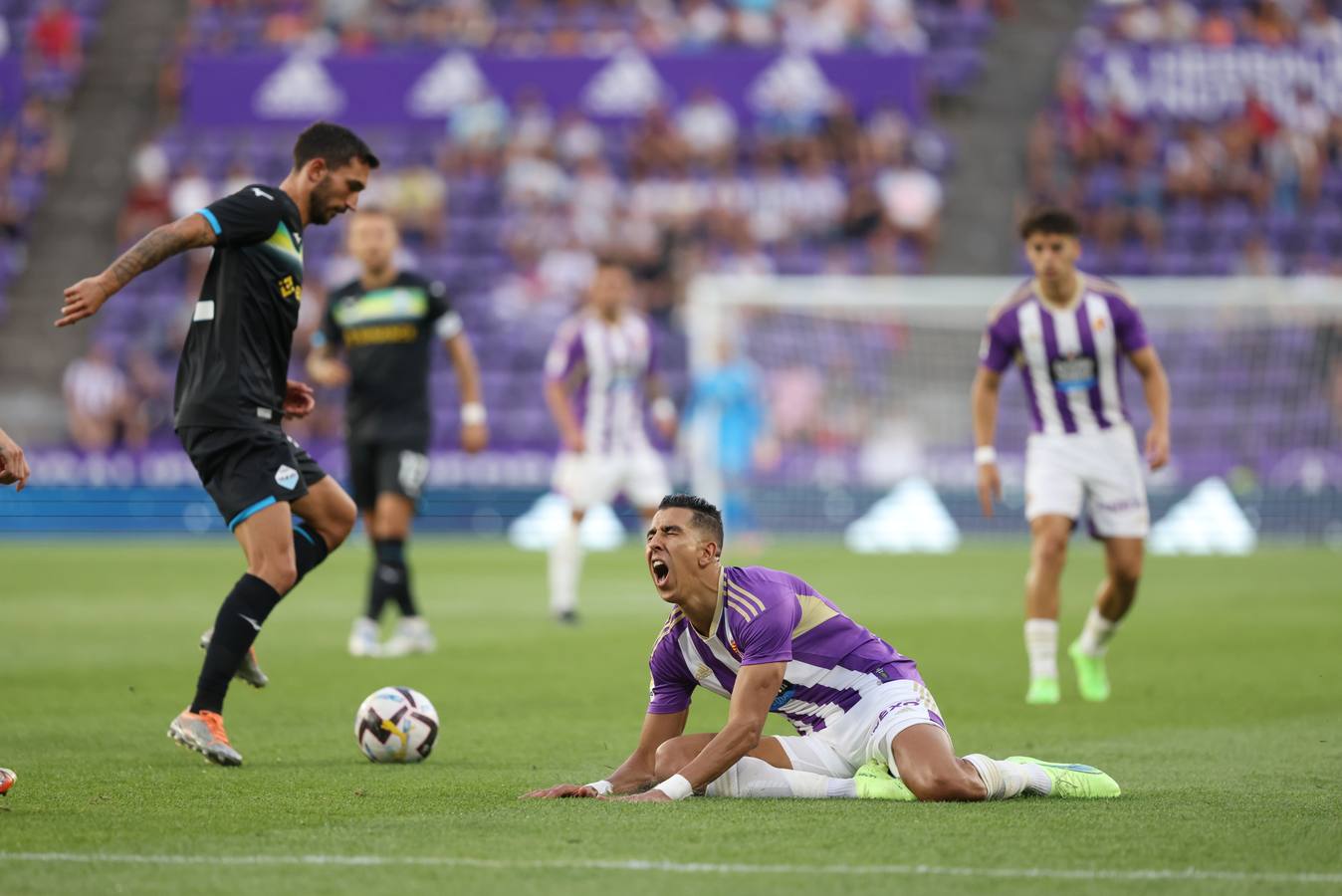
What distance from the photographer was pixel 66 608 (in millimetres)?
14734

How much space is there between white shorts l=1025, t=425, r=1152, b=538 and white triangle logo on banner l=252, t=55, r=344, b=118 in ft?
69.0

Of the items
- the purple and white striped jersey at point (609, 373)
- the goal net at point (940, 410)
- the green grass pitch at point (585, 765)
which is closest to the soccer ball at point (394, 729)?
the green grass pitch at point (585, 765)

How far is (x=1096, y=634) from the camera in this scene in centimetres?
975

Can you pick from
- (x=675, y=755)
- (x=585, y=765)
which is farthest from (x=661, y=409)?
(x=675, y=755)

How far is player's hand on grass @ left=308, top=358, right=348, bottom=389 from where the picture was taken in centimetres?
1129

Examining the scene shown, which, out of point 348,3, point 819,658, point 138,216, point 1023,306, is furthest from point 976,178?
point 819,658

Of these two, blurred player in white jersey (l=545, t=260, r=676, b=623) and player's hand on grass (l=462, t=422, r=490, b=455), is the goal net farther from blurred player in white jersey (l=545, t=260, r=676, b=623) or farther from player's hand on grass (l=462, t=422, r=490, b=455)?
player's hand on grass (l=462, t=422, r=490, b=455)

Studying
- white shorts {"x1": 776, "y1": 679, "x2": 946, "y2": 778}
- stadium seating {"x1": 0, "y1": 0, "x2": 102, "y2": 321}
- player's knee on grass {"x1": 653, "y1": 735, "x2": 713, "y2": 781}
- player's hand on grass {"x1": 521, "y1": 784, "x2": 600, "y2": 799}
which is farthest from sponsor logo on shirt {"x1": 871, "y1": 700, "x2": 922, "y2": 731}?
stadium seating {"x1": 0, "y1": 0, "x2": 102, "y2": 321}

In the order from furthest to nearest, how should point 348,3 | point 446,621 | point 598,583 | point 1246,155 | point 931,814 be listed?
point 348,3 → point 1246,155 → point 598,583 → point 446,621 → point 931,814

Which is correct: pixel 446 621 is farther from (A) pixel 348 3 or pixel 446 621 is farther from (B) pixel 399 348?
(A) pixel 348 3

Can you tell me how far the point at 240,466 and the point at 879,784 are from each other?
111 inches

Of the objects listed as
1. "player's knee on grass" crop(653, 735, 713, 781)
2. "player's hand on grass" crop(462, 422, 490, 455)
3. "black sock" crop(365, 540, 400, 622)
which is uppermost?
"player's hand on grass" crop(462, 422, 490, 455)

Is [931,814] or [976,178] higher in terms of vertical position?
[976,178]

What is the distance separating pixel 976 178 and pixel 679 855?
23825 mm
